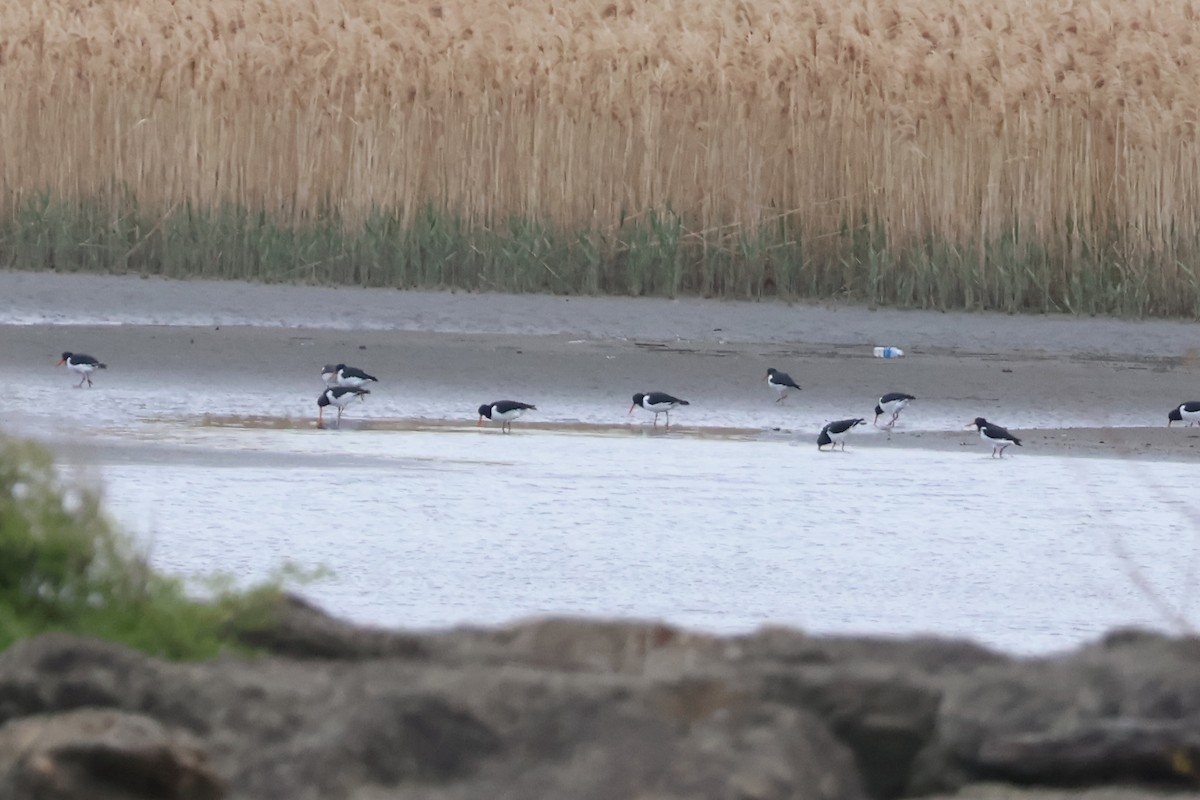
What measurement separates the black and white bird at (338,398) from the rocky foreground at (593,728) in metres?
5.31

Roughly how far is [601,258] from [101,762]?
10.0 m

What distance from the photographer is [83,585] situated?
11.7ft

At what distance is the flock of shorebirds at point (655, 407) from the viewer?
830 centimetres

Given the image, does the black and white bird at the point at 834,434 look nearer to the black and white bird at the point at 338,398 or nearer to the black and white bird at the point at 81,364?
the black and white bird at the point at 338,398

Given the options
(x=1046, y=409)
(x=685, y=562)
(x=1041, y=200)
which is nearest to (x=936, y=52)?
(x=1041, y=200)

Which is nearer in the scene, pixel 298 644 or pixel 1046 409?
pixel 298 644

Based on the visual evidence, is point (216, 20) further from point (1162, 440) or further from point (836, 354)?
point (1162, 440)

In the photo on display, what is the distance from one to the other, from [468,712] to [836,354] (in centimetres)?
822

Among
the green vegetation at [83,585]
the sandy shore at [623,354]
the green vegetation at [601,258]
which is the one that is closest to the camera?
the green vegetation at [83,585]

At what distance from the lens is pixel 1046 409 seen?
383 inches

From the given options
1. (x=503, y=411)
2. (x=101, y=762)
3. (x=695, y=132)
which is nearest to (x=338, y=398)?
(x=503, y=411)

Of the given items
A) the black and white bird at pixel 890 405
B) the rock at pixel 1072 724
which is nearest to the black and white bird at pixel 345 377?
the black and white bird at pixel 890 405

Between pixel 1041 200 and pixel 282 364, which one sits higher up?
pixel 1041 200

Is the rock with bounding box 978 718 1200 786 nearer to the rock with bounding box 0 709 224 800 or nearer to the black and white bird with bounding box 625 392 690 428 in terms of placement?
the rock with bounding box 0 709 224 800
